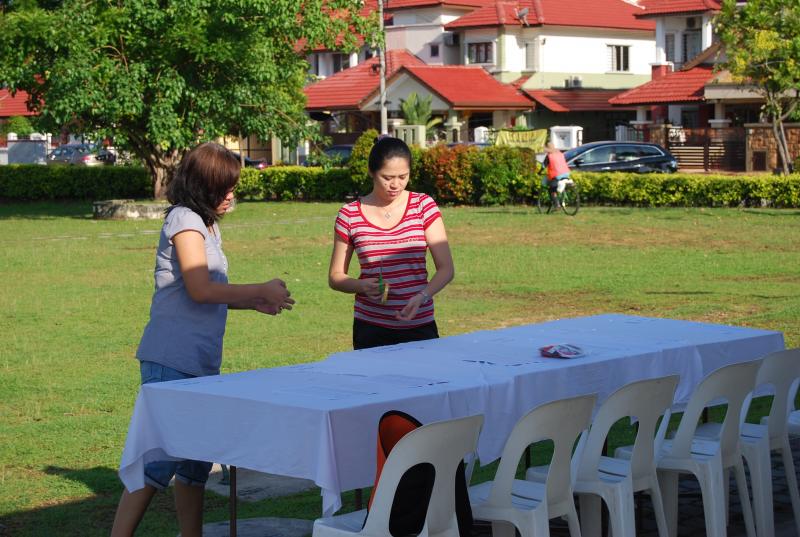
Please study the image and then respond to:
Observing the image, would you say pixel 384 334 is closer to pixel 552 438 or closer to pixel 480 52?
pixel 552 438

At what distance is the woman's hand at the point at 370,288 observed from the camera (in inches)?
254

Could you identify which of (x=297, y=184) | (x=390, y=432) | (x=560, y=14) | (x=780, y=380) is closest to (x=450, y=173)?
(x=297, y=184)

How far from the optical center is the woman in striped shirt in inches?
257

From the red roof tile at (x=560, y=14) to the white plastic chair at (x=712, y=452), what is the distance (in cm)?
5568

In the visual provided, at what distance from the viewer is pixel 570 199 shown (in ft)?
94.3

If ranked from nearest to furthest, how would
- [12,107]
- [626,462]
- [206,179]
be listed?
[206,179]
[626,462]
[12,107]

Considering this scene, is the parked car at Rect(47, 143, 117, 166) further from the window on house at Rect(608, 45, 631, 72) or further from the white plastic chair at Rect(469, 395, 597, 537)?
the white plastic chair at Rect(469, 395, 597, 537)

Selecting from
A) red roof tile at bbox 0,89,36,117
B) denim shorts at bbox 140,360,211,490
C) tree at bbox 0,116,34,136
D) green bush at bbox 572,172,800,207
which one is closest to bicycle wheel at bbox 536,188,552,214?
green bush at bbox 572,172,800,207

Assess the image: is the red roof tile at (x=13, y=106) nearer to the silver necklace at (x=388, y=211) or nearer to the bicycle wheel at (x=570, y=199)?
the bicycle wheel at (x=570, y=199)

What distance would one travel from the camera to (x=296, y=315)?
45.6 ft

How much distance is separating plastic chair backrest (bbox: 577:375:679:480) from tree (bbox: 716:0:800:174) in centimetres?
2651

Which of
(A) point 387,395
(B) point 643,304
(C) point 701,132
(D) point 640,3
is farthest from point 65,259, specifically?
(D) point 640,3

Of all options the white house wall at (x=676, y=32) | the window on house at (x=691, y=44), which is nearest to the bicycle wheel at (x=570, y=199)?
the white house wall at (x=676, y=32)

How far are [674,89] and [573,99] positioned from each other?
9986mm
